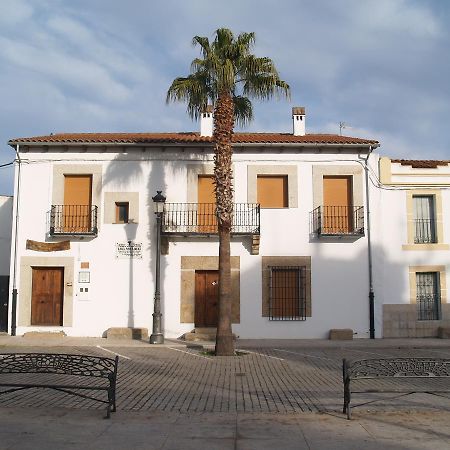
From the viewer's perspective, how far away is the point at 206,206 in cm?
1802

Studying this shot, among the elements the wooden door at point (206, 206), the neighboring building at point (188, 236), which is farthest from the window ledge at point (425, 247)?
the wooden door at point (206, 206)

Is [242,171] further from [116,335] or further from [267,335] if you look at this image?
[116,335]

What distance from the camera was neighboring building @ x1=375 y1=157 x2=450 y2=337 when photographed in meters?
17.8

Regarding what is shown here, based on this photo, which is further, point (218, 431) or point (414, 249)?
point (414, 249)

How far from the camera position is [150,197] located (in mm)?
17891

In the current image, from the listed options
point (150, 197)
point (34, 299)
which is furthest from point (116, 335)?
point (150, 197)

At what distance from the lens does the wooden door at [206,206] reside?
17781 millimetres

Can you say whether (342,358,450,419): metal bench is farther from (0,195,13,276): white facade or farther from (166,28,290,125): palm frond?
(0,195,13,276): white facade

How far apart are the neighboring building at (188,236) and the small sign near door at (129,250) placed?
3 centimetres

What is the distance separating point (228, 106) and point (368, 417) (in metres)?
9.07

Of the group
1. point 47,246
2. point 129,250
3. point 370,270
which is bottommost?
point 370,270

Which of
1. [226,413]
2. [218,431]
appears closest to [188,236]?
[226,413]

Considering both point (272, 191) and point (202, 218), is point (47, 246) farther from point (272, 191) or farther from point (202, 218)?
point (272, 191)

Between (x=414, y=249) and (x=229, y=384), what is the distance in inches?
418
